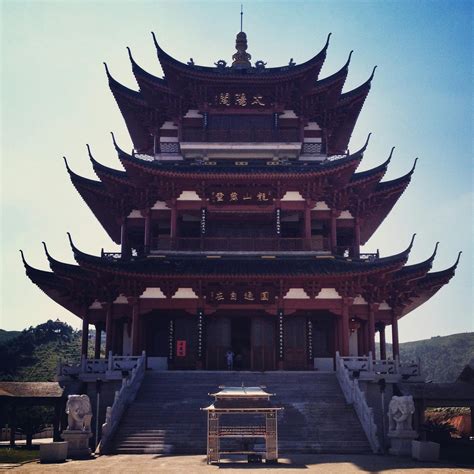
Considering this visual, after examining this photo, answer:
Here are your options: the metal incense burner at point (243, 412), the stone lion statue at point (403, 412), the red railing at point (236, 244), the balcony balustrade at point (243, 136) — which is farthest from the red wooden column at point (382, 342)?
the metal incense burner at point (243, 412)

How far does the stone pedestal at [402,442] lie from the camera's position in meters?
18.5

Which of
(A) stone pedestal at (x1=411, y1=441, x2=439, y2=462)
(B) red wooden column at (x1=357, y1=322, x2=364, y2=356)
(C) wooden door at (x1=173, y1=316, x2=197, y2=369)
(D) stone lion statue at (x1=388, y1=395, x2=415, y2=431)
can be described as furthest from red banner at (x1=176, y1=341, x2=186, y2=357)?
(A) stone pedestal at (x1=411, y1=441, x2=439, y2=462)

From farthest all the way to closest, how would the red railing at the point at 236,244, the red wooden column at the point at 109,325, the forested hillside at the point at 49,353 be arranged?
the forested hillside at the point at 49,353, the red railing at the point at 236,244, the red wooden column at the point at 109,325

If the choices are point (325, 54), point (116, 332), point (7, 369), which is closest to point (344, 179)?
point (325, 54)

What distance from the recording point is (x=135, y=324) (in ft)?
88.8

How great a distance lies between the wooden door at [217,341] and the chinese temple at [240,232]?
0.05 metres

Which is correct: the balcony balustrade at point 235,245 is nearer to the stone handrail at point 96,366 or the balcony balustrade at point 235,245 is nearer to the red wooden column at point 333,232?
the red wooden column at point 333,232

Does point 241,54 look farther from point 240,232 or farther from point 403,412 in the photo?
point 403,412

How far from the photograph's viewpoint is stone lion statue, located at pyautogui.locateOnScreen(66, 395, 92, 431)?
18.6 meters

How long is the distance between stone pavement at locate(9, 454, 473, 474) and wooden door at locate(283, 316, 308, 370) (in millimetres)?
10061

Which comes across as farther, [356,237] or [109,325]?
[356,237]

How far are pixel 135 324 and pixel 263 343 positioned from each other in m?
6.52

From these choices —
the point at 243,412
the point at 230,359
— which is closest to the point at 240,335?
the point at 230,359

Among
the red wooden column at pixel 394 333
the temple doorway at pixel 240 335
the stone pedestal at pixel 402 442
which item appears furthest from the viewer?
the temple doorway at pixel 240 335
